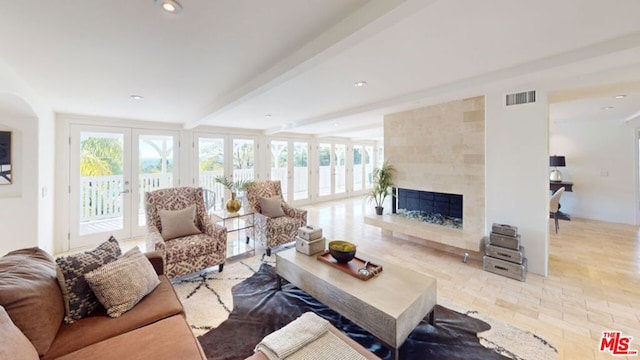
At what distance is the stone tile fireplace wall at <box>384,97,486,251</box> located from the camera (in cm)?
347

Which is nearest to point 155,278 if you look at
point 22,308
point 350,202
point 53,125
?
point 22,308

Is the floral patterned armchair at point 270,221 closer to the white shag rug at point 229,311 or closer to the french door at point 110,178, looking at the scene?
the white shag rug at point 229,311

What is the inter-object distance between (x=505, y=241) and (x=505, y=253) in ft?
0.47

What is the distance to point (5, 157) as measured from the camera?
2924 mm

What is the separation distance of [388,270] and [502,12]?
2017 millimetres

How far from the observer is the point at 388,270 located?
7.26ft

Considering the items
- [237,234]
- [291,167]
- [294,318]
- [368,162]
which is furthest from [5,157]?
[368,162]

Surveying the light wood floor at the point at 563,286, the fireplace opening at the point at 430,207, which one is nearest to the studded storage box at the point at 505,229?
the light wood floor at the point at 563,286

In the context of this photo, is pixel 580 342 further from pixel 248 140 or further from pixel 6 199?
pixel 248 140

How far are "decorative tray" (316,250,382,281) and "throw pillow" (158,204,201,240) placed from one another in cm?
174

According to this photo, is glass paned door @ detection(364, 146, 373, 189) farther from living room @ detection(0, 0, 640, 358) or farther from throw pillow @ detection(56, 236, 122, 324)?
throw pillow @ detection(56, 236, 122, 324)

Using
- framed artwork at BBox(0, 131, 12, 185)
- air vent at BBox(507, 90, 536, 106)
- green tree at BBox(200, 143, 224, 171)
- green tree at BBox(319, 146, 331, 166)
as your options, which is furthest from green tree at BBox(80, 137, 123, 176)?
air vent at BBox(507, 90, 536, 106)

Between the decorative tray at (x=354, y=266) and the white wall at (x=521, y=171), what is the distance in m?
2.19

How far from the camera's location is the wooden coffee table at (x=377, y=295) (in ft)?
5.41
